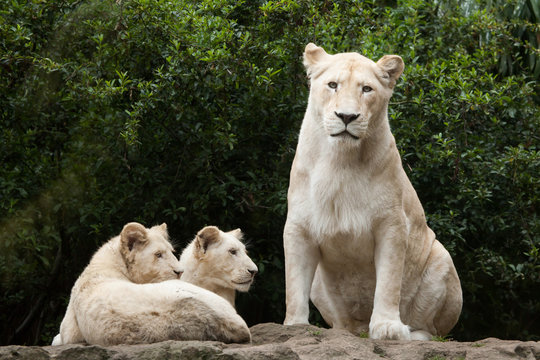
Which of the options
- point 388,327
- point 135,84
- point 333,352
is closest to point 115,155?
point 135,84

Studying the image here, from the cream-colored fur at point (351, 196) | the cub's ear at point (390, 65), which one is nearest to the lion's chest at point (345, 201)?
the cream-colored fur at point (351, 196)

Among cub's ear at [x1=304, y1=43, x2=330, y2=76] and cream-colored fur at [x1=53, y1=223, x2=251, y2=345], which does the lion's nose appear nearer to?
cub's ear at [x1=304, y1=43, x2=330, y2=76]

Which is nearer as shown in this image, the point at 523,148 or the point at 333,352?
the point at 333,352

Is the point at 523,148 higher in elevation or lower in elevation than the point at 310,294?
higher

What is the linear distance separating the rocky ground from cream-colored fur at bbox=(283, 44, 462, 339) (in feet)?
1.82

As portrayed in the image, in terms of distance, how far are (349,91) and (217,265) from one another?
1.63 metres

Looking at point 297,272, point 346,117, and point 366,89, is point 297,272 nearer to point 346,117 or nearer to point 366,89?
point 346,117

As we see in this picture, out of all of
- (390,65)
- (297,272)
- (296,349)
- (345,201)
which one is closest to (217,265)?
(297,272)

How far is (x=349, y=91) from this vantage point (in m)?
6.23

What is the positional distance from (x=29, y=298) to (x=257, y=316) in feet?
8.65

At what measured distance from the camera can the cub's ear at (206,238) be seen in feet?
21.3

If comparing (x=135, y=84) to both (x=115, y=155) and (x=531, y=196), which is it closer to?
(x=115, y=155)

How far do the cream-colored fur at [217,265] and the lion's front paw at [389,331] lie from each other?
1001mm

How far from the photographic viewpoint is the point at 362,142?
6441mm
